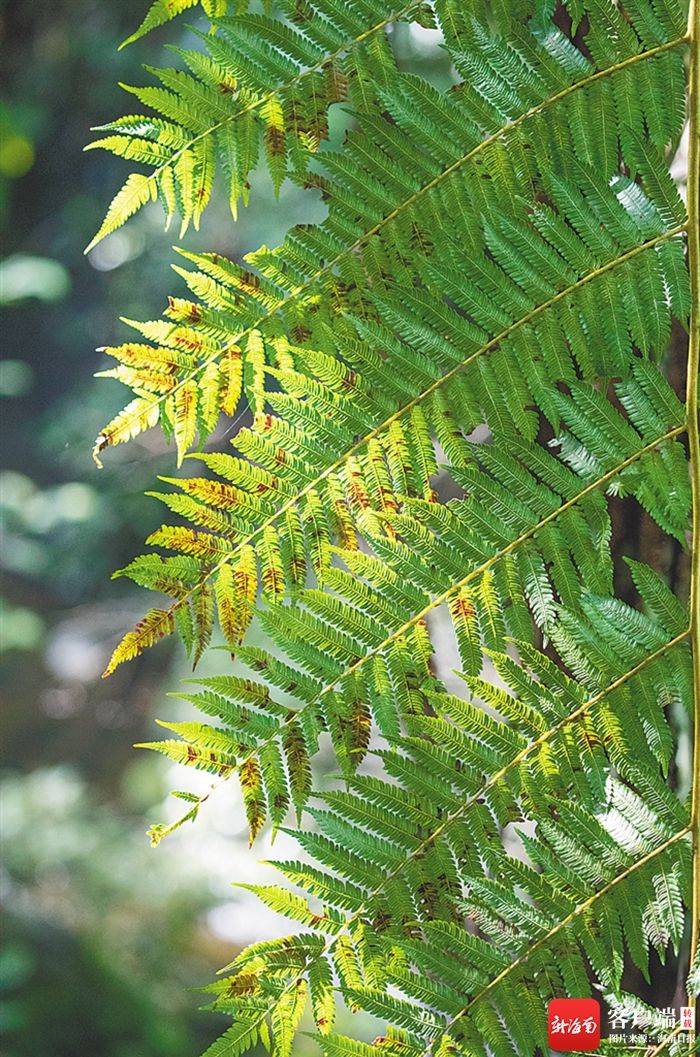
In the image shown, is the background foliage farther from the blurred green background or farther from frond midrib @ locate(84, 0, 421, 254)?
frond midrib @ locate(84, 0, 421, 254)

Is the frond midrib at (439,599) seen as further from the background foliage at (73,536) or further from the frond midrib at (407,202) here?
the background foliage at (73,536)

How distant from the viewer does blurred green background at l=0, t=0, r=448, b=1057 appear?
1888 mm

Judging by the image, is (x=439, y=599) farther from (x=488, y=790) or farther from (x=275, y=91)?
(x=275, y=91)

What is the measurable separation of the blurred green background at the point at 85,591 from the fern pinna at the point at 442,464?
4.77 ft

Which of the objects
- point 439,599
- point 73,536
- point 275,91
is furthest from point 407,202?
point 73,536

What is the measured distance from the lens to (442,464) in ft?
1.57

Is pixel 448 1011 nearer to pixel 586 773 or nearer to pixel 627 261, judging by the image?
pixel 586 773

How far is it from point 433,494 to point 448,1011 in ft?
0.85

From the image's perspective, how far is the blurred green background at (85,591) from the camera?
1888 mm

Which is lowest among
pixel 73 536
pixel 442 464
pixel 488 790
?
pixel 488 790

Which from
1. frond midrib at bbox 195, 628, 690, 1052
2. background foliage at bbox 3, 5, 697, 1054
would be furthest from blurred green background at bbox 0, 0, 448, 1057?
frond midrib at bbox 195, 628, 690, 1052

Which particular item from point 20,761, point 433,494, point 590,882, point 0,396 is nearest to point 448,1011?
point 590,882

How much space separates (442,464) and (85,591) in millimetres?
1788

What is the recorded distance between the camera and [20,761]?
2014 mm
